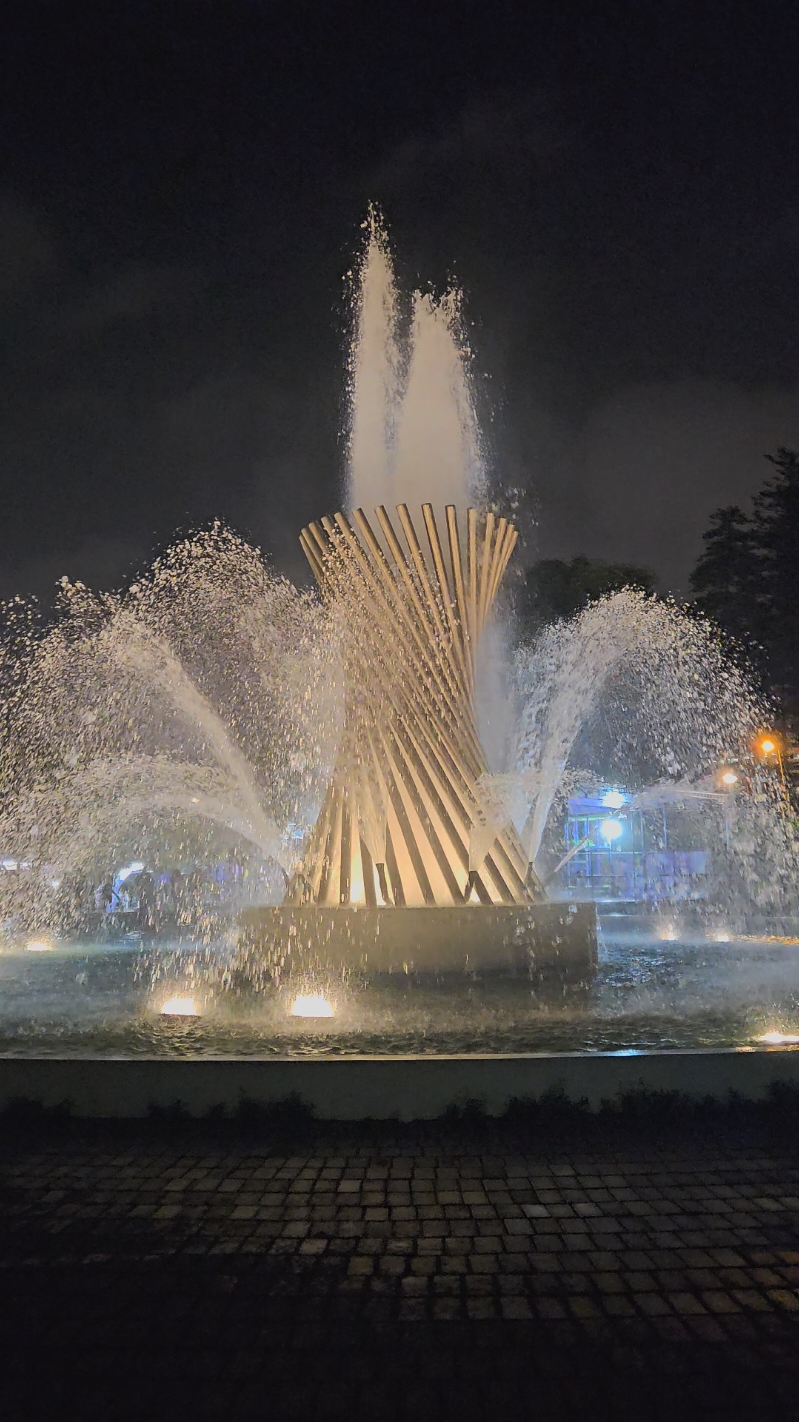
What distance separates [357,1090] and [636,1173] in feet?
4.53

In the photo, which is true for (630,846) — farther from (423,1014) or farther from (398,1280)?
(398,1280)

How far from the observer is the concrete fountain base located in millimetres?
8352

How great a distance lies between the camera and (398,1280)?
125 inches

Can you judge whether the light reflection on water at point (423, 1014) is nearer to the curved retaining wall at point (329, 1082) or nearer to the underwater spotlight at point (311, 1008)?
the underwater spotlight at point (311, 1008)

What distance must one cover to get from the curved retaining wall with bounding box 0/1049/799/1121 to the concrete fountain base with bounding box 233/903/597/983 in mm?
3573

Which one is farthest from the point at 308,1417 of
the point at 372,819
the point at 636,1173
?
the point at 372,819

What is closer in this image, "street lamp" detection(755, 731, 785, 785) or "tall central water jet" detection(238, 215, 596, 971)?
Answer: "tall central water jet" detection(238, 215, 596, 971)

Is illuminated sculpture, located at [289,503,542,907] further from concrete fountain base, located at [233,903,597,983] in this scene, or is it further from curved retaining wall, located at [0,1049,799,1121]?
curved retaining wall, located at [0,1049,799,1121]

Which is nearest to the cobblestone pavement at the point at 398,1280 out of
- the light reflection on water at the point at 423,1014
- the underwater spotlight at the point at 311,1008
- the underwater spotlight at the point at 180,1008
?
the light reflection on water at the point at 423,1014

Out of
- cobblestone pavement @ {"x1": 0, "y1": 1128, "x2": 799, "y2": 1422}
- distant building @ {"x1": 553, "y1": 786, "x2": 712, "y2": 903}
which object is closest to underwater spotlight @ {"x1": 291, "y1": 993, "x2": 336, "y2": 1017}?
cobblestone pavement @ {"x1": 0, "y1": 1128, "x2": 799, "y2": 1422}

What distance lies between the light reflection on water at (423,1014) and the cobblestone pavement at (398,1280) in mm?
1649

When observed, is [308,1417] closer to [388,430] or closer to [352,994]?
[352,994]

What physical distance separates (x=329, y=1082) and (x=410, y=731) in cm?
532

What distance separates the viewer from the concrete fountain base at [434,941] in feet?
27.4
